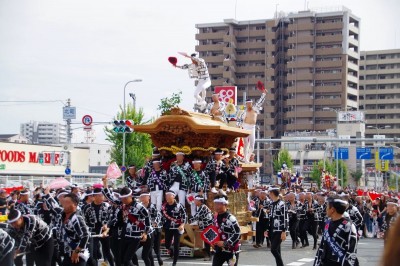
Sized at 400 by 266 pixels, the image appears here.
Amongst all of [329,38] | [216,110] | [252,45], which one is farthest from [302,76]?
[216,110]

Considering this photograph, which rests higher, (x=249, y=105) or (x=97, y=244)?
(x=249, y=105)

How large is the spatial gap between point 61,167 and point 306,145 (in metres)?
45.7

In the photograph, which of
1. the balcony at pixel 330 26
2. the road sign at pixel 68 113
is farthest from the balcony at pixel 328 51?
the road sign at pixel 68 113

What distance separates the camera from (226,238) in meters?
10.8

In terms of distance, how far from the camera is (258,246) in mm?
21297

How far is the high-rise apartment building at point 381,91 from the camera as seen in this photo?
11950cm

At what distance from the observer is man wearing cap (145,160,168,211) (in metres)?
18.0

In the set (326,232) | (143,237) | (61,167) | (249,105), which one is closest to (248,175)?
(249,105)

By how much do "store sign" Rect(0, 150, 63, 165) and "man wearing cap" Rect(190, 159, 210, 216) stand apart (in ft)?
123

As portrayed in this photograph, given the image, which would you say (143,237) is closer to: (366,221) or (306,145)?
(366,221)

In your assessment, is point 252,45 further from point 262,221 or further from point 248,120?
point 262,221

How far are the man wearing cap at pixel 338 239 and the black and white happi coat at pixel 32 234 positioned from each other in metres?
4.24

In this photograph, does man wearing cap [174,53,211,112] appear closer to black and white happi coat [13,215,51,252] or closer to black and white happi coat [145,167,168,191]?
black and white happi coat [145,167,168,191]

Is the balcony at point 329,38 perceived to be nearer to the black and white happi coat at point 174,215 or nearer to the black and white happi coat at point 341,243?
the black and white happi coat at point 174,215
